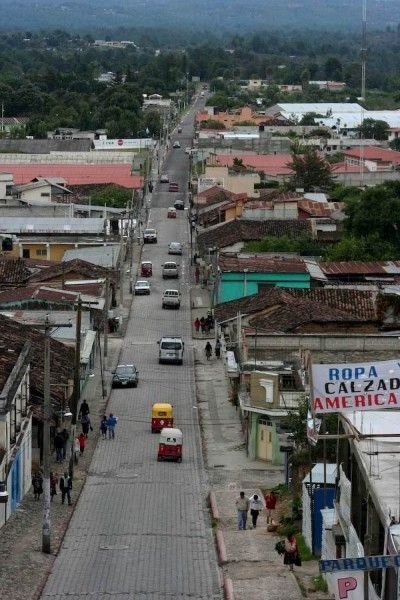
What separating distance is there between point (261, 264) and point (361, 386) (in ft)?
102

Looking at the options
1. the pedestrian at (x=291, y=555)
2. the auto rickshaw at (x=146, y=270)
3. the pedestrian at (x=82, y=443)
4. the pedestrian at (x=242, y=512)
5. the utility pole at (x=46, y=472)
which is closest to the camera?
the pedestrian at (x=291, y=555)

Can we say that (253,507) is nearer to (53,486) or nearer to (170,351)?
(53,486)

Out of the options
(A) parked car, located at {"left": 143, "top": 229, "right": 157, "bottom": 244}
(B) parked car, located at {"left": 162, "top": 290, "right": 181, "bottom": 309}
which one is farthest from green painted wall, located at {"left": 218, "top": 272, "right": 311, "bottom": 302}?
(A) parked car, located at {"left": 143, "top": 229, "right": 157, "bottom": 244}

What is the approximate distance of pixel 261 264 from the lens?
49.3 m

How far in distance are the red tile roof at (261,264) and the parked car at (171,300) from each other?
70.5 inches

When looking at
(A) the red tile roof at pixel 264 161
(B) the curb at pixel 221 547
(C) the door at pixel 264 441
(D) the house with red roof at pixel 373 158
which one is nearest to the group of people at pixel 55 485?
(B) the curb at pixel 221 547

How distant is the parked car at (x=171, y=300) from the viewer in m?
52.2

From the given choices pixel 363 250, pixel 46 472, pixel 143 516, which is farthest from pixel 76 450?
pixel 363 250

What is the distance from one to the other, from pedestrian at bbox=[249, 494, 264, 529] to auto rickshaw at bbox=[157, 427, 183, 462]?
4.84 meters

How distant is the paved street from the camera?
21.8 meters

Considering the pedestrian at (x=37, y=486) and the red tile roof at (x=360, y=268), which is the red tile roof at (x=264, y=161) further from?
the pedestrian at (x=37, y=486)

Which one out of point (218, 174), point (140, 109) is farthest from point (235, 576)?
point (140, 109)

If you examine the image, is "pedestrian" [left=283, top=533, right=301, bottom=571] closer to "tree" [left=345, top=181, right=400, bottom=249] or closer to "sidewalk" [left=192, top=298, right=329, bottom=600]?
"sidewalk" [left=192, top=298, right=329, bottom=600]

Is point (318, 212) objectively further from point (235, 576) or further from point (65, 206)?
point (235, 576)
